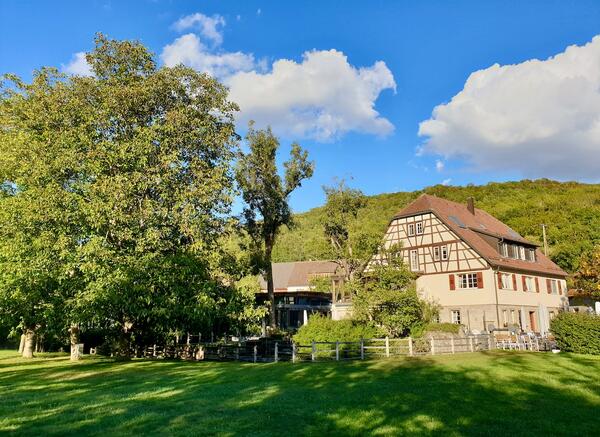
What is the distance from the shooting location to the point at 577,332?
931 inches

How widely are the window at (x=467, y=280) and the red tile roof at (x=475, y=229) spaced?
2152mm

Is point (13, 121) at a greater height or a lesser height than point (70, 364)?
greater

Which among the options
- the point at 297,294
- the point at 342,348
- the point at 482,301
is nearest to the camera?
the point at 342,348

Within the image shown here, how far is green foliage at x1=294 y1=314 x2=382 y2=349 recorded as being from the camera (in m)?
28.7

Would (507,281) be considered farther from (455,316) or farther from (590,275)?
(590,275)

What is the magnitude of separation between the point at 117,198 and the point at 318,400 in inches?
618

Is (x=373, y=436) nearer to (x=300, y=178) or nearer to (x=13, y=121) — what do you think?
(x=13, y=121)

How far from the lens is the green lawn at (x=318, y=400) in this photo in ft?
31.0

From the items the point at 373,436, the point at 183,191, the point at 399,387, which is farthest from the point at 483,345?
the point at 373,436

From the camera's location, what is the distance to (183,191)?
24719 mm

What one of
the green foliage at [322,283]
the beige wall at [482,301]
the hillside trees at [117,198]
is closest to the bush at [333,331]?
the hillside trees at [117,198]

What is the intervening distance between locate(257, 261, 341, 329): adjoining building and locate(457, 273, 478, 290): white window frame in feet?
38.7

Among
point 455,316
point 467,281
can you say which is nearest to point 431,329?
point 455,316

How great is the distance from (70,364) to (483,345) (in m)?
23.5
